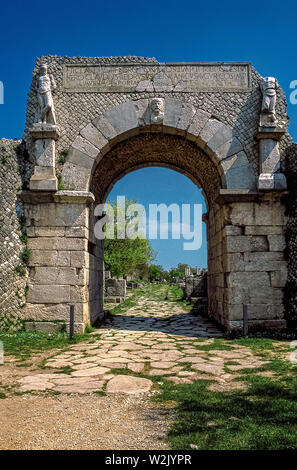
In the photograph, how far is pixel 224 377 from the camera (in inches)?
163

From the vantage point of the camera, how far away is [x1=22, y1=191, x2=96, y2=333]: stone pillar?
706 cm

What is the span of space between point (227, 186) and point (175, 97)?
2.33 m

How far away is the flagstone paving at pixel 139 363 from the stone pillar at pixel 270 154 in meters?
3.47

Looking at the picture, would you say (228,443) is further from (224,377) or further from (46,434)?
(224,377)

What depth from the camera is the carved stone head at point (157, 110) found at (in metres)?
7.60

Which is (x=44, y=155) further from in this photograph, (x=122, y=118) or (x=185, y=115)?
(x=185, y=115)

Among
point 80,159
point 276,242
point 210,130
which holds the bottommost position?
point 276,242

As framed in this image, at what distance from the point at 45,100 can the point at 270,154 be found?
16.1 feet

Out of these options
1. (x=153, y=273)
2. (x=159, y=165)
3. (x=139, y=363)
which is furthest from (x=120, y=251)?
(x=153, y=273)

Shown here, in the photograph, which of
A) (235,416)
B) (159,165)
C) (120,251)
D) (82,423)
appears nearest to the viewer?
(82,423)

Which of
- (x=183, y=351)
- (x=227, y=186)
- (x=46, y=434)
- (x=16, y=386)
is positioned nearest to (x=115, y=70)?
(x=227, y=186)

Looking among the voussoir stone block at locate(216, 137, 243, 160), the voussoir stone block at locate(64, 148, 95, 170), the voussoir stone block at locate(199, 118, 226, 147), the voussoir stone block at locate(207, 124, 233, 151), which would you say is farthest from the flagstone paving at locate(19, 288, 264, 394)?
the voussoir stone block at locate(199, 118, 226, 147)

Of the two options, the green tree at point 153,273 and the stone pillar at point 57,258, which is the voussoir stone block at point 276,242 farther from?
the green tree at point 153,273

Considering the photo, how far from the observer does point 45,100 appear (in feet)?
24.2
